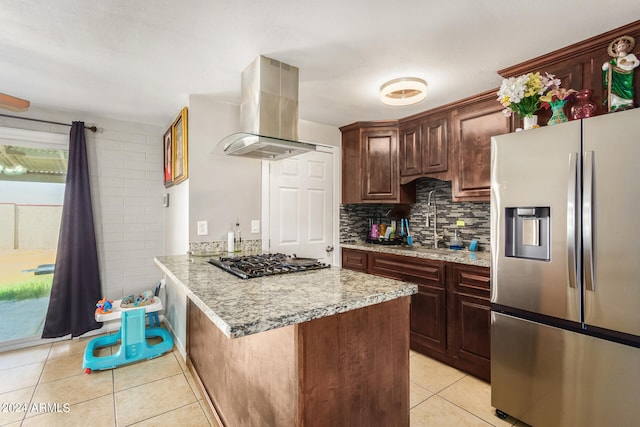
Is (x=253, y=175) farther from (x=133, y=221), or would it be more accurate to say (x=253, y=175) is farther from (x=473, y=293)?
(x=473, y=293)

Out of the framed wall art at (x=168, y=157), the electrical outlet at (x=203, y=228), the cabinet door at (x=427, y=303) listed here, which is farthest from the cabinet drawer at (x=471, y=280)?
the framed wall art at (x=168, y=157)

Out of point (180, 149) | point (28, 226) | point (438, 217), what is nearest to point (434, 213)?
point (438, 217)

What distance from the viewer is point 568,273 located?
1.61 metres

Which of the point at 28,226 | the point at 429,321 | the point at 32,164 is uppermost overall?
the point at 32,164

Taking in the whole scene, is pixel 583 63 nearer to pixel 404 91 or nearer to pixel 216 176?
pixel 404 91

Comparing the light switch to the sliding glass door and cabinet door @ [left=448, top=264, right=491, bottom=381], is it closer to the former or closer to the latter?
cabinet door @ [left=448, top=264, right=491, bottom=381]

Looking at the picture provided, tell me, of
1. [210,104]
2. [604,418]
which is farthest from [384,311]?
[210,104]

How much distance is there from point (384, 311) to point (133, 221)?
314 centimetres

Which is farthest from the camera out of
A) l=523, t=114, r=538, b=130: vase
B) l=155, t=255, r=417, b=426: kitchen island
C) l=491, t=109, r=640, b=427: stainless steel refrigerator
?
l=523, t=114, r=538, b=130: vase

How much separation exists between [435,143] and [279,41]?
5.97 feet

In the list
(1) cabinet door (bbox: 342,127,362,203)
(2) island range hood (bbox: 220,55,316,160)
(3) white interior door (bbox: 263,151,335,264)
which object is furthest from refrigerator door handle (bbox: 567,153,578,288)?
(3) white interior door (bbox: 263,151,335,264)

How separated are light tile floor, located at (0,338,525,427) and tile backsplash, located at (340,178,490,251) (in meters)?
1.23

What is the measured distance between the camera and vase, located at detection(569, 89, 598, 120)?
169 cm

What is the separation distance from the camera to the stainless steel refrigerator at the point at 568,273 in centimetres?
145
